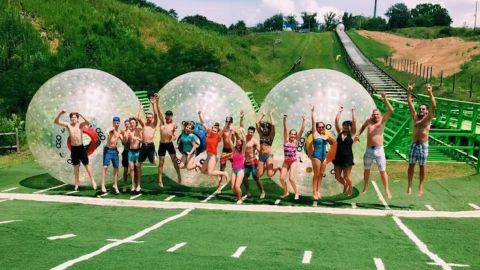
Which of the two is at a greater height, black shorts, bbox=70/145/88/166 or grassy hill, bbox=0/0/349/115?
grassy hill, bbox=0/0/349/115

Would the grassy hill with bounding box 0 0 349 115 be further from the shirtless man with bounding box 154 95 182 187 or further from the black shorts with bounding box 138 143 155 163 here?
the shirtless man with bounding box 154 95 182 187

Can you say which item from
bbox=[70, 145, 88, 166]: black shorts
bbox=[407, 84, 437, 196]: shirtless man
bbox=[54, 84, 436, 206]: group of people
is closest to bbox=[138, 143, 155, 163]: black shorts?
bbox=[54, 84, 436, 206]: group of people

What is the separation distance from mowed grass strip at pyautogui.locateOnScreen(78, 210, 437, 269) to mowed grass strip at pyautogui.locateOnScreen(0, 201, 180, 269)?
52cm

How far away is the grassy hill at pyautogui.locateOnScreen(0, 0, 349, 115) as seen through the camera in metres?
33.3

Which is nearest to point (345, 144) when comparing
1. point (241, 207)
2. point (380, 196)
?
point (380, 196)

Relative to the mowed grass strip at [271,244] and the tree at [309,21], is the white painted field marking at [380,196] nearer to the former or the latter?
the mowed grass strip at [271,244]

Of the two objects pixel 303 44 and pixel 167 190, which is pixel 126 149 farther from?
pixel 303 44

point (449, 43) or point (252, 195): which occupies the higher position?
point (449, 43)

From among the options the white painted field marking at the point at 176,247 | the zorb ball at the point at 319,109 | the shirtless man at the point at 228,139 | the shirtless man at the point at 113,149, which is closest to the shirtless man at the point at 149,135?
the shirtless man at the point at 113,149

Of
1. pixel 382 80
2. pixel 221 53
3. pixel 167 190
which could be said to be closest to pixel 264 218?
pixel 167 190

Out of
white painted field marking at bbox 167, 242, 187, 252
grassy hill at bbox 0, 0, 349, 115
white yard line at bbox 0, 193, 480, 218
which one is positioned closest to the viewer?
white painted field marking at bbox 167, 242, 187, 252

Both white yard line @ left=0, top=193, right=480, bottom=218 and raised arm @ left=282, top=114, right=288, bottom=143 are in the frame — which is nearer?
white yard line @ left=0, top=193, right=480, bottom=218

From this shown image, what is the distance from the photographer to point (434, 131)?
16.4m

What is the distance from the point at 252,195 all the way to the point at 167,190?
2.03 m
